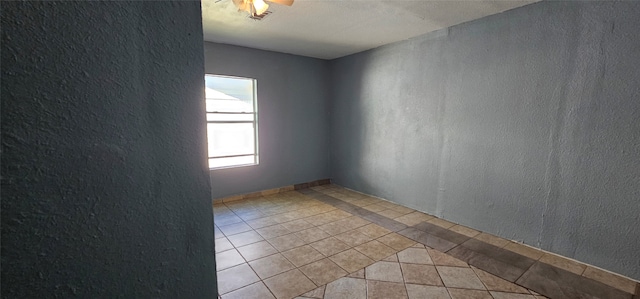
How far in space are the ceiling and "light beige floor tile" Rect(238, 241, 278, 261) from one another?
2.39 meters

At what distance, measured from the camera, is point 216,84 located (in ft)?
13.0

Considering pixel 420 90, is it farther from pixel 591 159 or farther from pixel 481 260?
pixel 481 260

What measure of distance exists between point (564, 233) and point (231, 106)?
13.8ft

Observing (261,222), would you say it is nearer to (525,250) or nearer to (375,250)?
(375,250)

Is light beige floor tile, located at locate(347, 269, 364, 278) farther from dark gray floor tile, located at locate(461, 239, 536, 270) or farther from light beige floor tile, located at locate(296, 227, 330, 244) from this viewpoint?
dark gray floor tile, located at locate(461, 239, 536, 270)

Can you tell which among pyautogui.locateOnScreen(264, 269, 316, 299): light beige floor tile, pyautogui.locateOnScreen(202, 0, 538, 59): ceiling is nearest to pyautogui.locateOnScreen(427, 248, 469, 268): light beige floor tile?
pyautogui.locateOnScreen(264, 269, 316, 299): light beige floor tile

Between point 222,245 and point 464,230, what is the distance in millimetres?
2665

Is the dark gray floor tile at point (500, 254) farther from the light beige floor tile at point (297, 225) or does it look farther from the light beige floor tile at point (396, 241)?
the light beige floor tile at point (297, 225)

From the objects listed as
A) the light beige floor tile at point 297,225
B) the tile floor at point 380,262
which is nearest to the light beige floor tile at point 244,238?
the tile floor at point 380,262

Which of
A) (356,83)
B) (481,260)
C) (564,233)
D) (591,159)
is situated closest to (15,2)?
(481,260)

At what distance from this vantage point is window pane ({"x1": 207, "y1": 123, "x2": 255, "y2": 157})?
3977 mm

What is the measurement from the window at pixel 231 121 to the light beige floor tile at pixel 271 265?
2.06 meters

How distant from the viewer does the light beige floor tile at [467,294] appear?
191 cm

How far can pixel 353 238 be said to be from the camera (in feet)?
9.35
